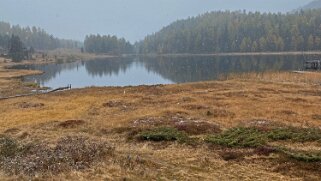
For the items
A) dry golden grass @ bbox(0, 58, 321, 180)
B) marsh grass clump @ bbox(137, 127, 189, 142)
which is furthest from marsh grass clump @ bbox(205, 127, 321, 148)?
marsh grass clump @ bbox(137, 127, 189, 142)

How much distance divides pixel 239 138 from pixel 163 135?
639 cm

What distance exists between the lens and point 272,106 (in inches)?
2018

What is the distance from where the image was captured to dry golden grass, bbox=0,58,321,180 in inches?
934

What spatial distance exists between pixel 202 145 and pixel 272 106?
75.4 feet

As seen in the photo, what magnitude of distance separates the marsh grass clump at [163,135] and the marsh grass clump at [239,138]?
2258 millimetres

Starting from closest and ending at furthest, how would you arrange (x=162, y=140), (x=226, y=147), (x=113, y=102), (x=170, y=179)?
(x=170, y=179) → (x=226, y=147) → (x=162, y=140) → (x=113, y=102)

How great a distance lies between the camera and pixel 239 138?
32.6m

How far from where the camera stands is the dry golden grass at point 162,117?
23.7 m

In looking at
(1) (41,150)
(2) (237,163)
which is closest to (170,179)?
(2) (237,163)

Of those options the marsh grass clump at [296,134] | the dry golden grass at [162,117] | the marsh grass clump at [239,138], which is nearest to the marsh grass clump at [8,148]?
the dry golden grass at [162,117]

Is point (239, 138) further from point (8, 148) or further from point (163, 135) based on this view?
point (8, 148)

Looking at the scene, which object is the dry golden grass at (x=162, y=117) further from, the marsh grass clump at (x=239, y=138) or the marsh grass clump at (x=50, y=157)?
the marsh grass clump at (x=239, y=138)

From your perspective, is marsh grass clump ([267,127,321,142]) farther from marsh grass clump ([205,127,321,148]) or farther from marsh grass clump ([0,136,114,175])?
marsh grass clump ([0,136,114,175])

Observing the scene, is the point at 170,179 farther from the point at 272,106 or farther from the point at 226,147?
the point at 272,106
